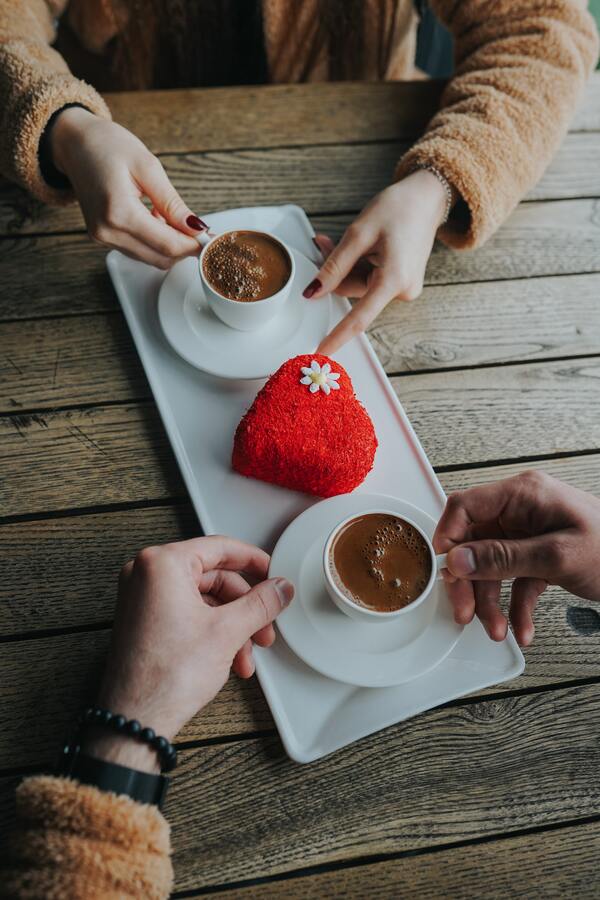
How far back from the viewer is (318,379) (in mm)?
1042

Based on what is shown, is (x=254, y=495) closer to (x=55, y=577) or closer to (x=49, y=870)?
(x=55, y=577)

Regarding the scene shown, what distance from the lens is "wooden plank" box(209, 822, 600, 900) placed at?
0.82 meters

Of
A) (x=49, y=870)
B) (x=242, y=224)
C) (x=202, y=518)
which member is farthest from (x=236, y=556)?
(x=242, y=224)

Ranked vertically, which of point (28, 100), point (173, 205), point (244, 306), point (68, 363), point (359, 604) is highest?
point (28, 100)

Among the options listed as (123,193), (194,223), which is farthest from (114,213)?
(194,223)

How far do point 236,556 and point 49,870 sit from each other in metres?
0.41

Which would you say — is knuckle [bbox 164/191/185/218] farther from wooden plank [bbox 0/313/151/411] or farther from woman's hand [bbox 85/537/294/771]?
woman's hand [bbox 85/537/294/771]

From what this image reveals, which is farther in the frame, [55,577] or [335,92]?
[335,92]

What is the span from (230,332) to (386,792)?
2.51 feet

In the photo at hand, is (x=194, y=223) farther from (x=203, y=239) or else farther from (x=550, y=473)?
(x=550, y=473)

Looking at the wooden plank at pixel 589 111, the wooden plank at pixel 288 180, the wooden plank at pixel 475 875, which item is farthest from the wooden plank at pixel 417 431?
the wooden plank at pixel 589 111

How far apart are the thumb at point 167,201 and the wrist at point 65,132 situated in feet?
0.56

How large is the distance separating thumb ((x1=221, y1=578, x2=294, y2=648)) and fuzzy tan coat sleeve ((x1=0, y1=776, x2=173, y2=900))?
219 mm

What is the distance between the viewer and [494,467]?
1.14m
